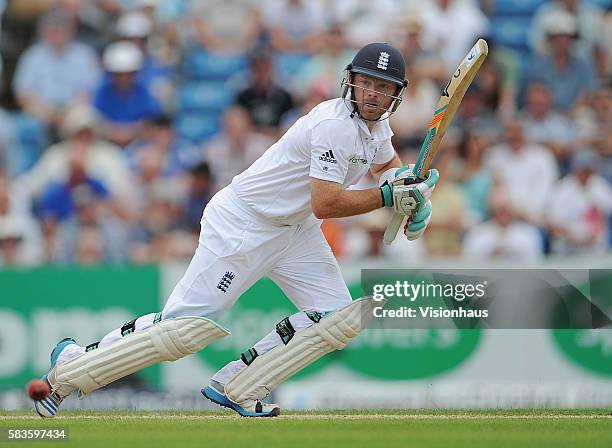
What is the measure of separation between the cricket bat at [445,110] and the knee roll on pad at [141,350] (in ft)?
3.82

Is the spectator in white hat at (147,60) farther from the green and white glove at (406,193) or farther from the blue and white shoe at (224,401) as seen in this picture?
the green and white glove at (406,193)

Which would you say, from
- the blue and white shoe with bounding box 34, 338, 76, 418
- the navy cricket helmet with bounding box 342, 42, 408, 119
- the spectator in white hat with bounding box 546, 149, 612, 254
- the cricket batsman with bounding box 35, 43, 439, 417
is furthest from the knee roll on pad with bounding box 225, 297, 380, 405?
the spectator in white hat with bounding box 546, 149, 612, 254

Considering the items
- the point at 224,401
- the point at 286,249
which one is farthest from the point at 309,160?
the point at 224,401

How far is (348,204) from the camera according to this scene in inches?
245

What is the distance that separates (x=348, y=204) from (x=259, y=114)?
4884 millimetres

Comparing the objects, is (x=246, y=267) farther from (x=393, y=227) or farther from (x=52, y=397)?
(x=52, y=397)

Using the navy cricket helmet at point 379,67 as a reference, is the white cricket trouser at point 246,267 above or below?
below

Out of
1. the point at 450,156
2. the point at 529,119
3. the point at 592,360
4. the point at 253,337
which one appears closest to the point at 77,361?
the point at 253,337

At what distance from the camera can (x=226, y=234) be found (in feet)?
21.2

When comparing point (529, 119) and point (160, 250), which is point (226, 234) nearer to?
point (160, 250)

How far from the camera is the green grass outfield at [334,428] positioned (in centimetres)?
553

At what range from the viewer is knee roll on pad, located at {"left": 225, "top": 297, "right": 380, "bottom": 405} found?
653 cm

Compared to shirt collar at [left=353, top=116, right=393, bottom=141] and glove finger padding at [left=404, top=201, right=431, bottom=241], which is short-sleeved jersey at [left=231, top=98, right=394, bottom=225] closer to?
shirt collar at [left=353, top=116, right=393, bottom=141]

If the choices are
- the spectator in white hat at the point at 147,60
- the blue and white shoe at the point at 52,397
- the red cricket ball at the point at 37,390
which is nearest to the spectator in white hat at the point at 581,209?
the spectator in white hat at the point at 147,60
